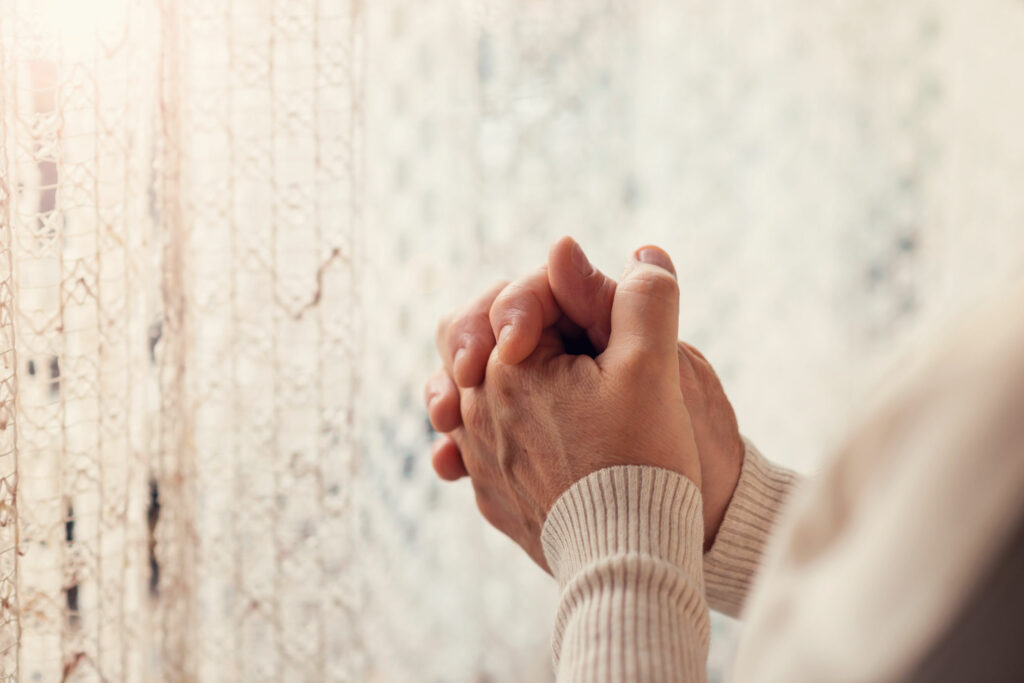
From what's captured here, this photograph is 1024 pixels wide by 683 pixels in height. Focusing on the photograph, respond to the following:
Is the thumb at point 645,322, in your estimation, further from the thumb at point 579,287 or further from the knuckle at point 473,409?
the knuckle at point 473,409

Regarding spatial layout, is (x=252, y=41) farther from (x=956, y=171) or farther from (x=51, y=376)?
Answer: (x=956, y=171)

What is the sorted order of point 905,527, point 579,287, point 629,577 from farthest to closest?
point 579,287 → point 629,577 → point 905,527

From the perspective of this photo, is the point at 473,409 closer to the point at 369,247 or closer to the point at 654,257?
the point at 654,257

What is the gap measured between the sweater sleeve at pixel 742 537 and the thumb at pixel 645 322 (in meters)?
0.23

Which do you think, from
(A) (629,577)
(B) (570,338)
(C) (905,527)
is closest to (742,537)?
(B) (570,338)

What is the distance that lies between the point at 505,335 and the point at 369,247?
68cm

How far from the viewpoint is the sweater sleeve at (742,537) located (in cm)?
90

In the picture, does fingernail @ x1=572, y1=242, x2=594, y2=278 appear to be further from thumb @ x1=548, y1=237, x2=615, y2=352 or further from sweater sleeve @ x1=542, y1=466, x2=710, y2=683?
sweater sleeve @ x1=542, y1=466, x2=710, y2=683

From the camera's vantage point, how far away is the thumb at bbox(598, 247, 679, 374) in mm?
752

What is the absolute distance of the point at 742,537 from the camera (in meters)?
0.91

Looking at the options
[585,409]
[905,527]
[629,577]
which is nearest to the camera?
[905,527]

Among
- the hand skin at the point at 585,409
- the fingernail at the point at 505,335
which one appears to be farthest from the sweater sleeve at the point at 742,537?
the fingernail at the point at 505,335

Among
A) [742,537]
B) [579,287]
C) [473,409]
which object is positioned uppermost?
[579,287]

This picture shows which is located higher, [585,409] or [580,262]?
[580,262]
